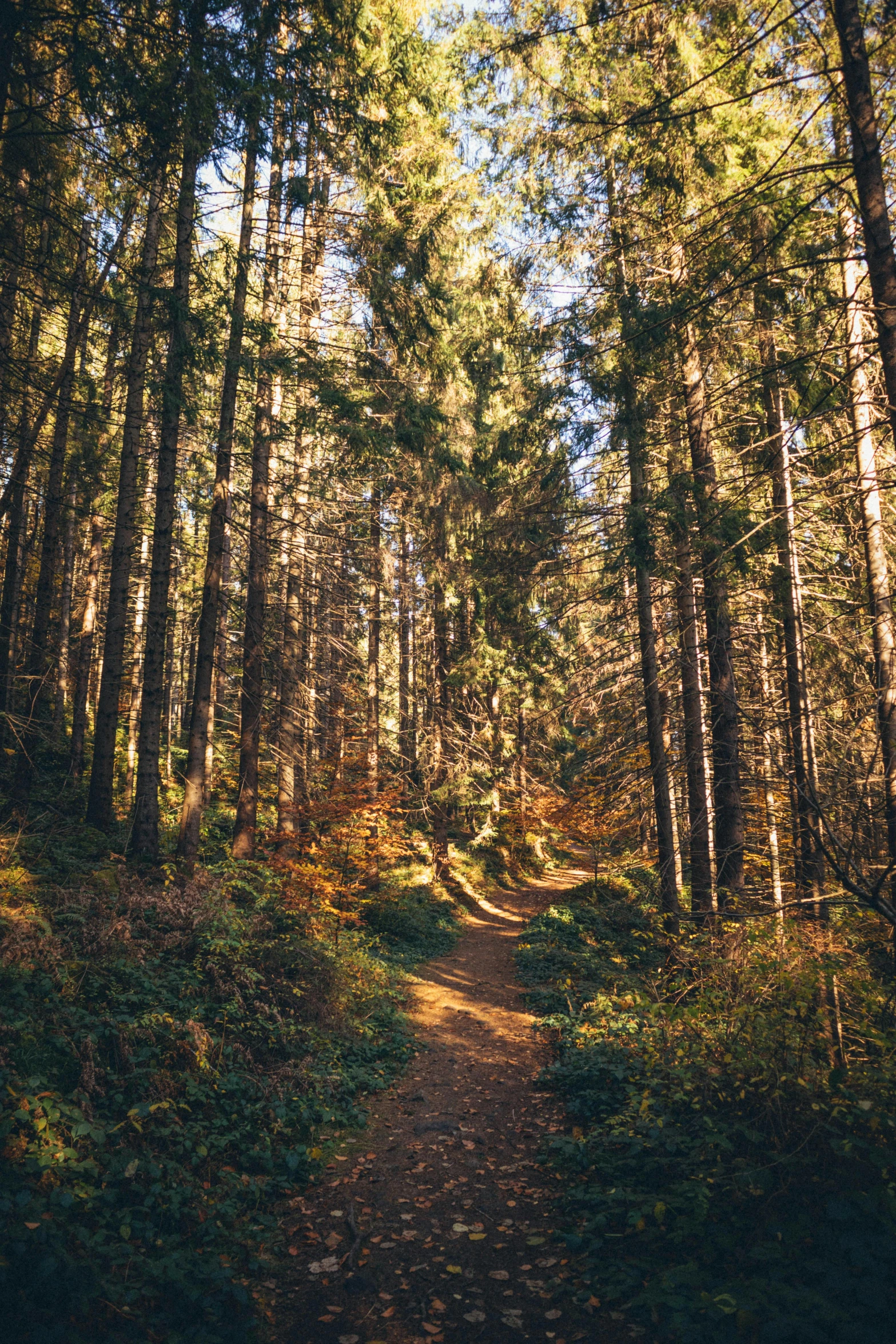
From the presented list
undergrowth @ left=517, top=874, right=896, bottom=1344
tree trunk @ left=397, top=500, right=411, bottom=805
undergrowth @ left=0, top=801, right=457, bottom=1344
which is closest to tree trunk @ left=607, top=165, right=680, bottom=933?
undergrowth @ left=517, top=874, right=896, bottom=1344

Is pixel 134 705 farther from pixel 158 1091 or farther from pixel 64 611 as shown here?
pixel 158 1091

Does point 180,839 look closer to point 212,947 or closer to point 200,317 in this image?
point 212,947

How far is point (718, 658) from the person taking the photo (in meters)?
9.62

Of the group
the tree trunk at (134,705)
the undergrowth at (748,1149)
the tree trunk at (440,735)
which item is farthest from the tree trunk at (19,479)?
the tree trunk at (440,735)

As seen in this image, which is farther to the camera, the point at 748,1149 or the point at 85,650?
the point at 85,650

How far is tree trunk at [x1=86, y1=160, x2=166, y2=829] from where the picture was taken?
10.5 m

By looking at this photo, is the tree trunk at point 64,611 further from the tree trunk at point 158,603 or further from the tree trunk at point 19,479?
the tree trunk at point 158,603

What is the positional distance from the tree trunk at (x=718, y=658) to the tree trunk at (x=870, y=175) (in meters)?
4.00

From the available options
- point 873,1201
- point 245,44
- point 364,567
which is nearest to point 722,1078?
point 873,1201

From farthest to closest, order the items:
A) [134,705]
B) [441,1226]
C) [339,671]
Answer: [134,705]
[339,671]
[441,1226]

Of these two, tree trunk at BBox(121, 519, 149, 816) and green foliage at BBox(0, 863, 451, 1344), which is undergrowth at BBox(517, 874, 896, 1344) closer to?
green foliage at BBox(0, 863, 451, 1344)

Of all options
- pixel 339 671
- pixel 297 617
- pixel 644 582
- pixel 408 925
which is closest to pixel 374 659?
pixel 339 671

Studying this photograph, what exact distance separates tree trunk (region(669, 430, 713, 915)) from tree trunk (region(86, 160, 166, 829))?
8.37 metres

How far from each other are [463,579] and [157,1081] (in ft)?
44.6
